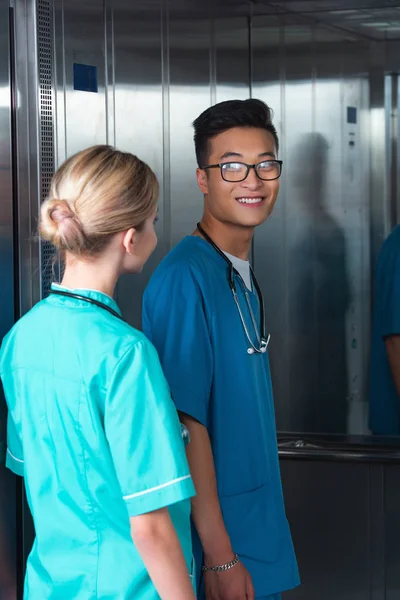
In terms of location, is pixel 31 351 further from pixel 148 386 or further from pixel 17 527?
pixel 17 527

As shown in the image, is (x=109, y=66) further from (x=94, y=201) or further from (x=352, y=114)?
(x=352, y=114)

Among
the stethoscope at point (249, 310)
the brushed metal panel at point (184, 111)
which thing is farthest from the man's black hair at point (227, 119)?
the brushed metal panel at point (184, 111)

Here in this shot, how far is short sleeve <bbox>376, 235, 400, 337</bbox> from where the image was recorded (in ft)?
12.7

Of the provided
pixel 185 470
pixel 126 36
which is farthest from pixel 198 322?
pixel 126 36

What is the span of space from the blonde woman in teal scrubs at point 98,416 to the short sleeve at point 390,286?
2222 mm

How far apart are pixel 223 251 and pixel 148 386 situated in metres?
0.74

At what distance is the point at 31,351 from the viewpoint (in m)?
1.74

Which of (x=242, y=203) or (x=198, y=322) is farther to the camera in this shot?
(x=242, y=203)

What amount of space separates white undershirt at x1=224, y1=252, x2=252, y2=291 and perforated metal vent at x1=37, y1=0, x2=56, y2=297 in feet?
1.50

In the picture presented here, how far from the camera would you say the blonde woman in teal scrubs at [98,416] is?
1.64m

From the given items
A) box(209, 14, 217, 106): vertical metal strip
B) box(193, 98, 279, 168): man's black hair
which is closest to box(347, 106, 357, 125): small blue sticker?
box(209, 14, 217, 106): vertical metal strip

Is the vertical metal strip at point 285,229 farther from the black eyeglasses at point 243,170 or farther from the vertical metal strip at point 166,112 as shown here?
the black eyeglasses at point 243,170

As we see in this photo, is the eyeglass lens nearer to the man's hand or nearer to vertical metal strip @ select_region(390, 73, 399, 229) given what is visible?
the man's hand

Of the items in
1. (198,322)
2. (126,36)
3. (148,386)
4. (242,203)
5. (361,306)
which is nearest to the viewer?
(148,386)
